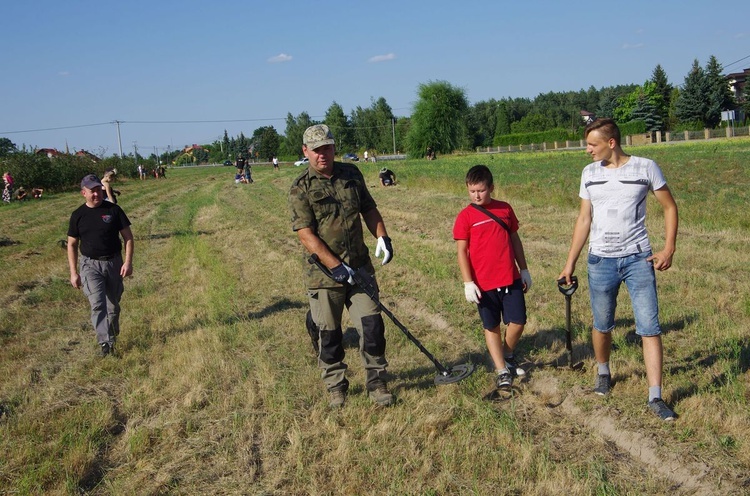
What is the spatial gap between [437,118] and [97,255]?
6999cm

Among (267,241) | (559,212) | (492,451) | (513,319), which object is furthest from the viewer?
(559,212)

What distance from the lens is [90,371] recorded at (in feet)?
19.8

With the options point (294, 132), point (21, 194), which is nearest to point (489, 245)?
point (21, 194)

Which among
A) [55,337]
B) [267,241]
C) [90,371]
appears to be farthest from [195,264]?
[90,371]

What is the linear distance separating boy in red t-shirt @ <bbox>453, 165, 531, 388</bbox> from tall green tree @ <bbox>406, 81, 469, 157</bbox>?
69.8 m

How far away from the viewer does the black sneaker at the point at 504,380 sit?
4.91 metres

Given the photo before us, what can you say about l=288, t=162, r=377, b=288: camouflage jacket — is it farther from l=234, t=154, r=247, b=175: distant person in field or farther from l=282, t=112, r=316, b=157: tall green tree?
l=282, t=112, r=316, b=157: tall green tree

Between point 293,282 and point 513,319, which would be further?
point 293,282

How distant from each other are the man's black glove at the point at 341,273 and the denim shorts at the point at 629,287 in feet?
6.01

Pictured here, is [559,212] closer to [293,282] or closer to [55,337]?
[293,282]

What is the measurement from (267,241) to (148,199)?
731 inches

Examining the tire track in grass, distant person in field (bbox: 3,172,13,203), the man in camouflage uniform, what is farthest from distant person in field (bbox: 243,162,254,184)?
the tire track in grass

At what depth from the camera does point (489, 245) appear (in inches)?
197

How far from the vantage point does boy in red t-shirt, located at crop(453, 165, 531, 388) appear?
4.98 metres
